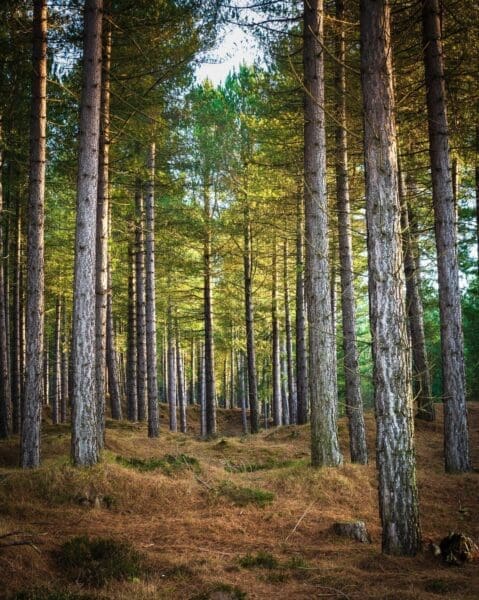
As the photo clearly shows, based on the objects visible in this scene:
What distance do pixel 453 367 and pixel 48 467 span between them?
8974 millimetres

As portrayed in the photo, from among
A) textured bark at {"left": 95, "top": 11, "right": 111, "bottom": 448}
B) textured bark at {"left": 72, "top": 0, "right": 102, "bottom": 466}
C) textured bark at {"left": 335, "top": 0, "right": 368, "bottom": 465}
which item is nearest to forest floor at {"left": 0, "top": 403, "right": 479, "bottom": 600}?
textured bark at {"left": 72, "top": 0, "right": 102, "bottom": 466}

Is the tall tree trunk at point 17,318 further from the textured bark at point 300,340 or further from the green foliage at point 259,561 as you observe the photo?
the green foliage at point 259,561

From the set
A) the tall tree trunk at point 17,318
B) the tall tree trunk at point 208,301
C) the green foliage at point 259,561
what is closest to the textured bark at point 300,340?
the tall tree trunk at point 208,301

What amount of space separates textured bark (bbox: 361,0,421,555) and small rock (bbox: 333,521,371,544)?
1103mm

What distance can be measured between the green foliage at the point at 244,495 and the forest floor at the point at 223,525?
0.02 meters

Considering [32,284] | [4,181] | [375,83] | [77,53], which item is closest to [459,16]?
[375,83]

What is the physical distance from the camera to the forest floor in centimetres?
479

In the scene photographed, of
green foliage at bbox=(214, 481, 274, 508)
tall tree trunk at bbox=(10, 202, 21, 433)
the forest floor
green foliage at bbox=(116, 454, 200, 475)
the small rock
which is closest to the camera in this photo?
the forest floor

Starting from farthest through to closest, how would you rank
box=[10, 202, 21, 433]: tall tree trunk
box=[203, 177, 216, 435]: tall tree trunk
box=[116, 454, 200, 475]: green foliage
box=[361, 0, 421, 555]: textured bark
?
1. box=[203, 177, 216, 435]: tall tree trunk
2. box=[10, 202, 21, 433]: tall tree trunk
3. box=[116, 454, 200, 475]: green foliage
4. box=[361, 0, 421, 555]: textured bark

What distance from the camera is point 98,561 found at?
538 centimetres

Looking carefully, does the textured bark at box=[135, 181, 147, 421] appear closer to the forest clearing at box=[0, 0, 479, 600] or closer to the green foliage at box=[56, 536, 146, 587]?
the forest clearing at box=[0, 0, 479, 600]

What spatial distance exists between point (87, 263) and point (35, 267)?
1.66 meters

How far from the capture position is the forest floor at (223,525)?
15.7 feet

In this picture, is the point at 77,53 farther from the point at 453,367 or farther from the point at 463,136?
the point at 453,367
